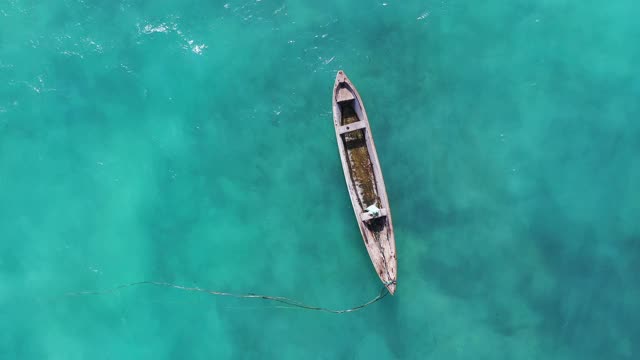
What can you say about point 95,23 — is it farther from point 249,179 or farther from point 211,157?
point 249,179

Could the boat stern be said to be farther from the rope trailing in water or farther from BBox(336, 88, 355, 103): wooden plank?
BBox(336, 88, 355, 103): wooden plank

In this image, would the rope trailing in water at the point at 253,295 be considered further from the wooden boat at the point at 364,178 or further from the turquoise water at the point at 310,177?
the wooden boat at the point at 364,178

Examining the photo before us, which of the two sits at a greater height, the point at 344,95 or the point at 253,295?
the point at 344,95

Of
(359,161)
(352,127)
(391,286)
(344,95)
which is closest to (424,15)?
(344,95)

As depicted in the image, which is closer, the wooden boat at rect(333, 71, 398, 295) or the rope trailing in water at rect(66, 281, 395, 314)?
the wooden boat at rect(333, 71, 398, 295)

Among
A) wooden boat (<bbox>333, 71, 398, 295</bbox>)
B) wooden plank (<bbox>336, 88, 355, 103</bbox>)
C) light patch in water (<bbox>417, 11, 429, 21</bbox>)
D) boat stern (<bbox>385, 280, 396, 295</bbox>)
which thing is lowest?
boat stern (<bbox>385, 280, 396, 295</bbox>)

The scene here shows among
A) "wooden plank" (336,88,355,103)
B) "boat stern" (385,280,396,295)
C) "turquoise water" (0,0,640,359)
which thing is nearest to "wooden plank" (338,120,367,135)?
"wooden plank" (336,88,355,103)

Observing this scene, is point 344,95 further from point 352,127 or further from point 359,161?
point 359,161
